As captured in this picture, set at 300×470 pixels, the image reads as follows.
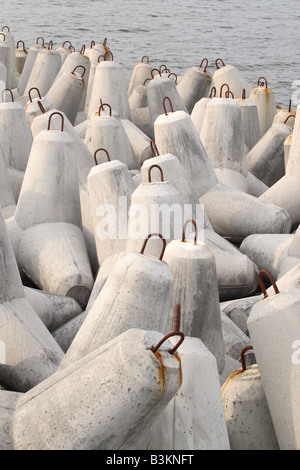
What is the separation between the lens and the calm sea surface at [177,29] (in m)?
8.20

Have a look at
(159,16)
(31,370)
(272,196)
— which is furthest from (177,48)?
(31,370)

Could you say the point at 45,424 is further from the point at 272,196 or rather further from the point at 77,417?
the point at 272,196

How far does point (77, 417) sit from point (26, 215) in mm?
1148

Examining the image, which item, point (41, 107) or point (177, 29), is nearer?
point (41, 107)

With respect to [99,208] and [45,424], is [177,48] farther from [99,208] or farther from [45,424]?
[45,424]

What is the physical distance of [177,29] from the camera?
930 cm

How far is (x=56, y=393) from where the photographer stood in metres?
1.00

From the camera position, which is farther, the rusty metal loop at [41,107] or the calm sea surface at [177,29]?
the calm sea surface at [177,29]

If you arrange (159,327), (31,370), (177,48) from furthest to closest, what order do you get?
1. (177,48)
2. (31,370)
3. (159,327)

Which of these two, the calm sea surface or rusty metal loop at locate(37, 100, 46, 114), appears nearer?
rusty metal loop at locate(37, 100, 46, 114)

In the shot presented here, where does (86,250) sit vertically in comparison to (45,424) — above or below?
below

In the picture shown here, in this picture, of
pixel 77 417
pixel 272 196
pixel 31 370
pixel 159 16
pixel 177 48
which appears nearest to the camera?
pixel 77 417

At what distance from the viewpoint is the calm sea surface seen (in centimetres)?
820
